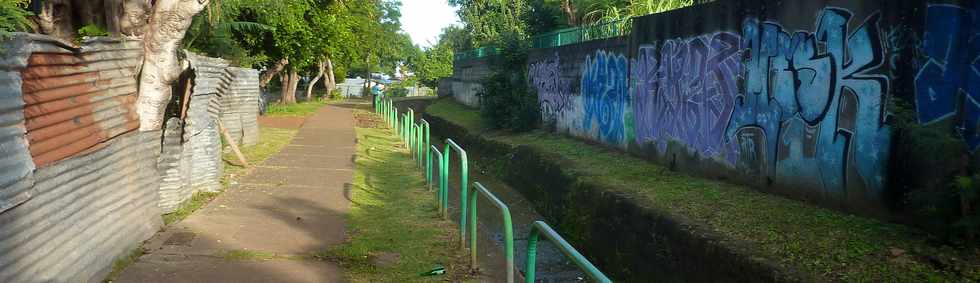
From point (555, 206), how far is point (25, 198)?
6572mm

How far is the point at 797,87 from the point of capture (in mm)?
7133

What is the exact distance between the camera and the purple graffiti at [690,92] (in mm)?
8492

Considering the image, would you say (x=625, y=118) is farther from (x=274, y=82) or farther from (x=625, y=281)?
(x=274, y=82)

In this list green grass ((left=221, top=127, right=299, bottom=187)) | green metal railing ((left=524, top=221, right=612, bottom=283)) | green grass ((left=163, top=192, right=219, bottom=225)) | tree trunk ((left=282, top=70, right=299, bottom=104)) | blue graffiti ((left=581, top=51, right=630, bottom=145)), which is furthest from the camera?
tree trunk ((left=282, top=70, right=299, bottom=104))

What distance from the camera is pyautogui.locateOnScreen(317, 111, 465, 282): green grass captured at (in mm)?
6185

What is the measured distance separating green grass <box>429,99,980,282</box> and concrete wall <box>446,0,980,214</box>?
1.03ft

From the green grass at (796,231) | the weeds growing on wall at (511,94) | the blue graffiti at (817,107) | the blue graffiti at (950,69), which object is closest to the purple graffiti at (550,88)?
the weeds growing on wall at (511,94)

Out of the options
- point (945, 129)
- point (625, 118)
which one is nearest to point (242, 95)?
point (625, 118)

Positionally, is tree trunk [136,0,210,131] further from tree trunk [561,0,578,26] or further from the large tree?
tree trunk [561,0,578,26]

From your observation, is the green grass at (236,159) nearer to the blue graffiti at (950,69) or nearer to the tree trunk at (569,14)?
the blue graffiti at (950,69)

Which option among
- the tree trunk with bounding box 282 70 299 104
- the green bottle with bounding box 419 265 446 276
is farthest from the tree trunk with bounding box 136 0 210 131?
the tree trunk with bounding box 282 70 299 104

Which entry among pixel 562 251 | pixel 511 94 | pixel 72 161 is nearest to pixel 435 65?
pixel 511 94

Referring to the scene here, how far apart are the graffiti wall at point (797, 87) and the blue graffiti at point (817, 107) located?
0.03ft

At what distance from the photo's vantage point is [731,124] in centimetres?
838
